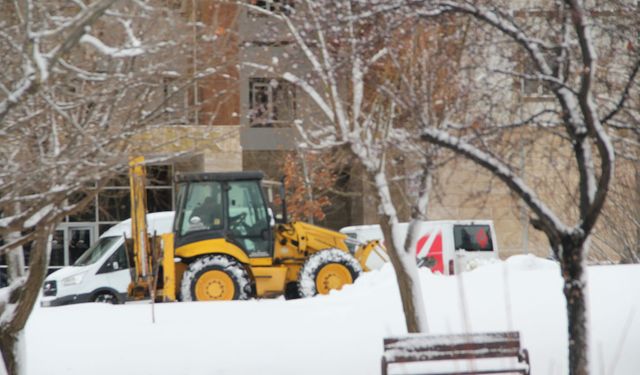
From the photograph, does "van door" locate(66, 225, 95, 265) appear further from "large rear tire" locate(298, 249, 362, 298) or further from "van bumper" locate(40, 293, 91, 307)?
"large rear tire" locate(298, 249, 362, 298)

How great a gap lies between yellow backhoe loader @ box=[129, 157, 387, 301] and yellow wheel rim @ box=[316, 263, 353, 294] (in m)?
0.02

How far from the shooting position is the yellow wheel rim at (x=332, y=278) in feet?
80.2

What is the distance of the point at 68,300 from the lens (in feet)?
91.0

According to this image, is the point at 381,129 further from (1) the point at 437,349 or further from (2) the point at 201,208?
(2) the point at 201,208

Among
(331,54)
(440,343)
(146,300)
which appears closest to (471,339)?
(440,343)

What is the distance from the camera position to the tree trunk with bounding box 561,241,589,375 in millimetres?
10227

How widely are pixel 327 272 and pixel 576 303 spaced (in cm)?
1440

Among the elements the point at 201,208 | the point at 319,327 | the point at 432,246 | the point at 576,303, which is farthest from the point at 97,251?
the point at 576,303

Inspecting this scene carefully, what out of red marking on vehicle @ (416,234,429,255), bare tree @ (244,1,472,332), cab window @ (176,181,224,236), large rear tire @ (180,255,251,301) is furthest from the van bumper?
bare tree @ (244,1,472,332)

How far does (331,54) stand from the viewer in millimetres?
16203

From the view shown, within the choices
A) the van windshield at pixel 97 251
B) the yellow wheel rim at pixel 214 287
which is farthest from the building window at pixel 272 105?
the van windshield at pixel 97 251

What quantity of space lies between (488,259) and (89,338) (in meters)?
15.8

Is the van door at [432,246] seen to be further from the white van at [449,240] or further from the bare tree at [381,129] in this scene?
the bare tree at [381,129]

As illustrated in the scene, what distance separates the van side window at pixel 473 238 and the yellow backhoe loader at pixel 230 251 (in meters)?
6.80
